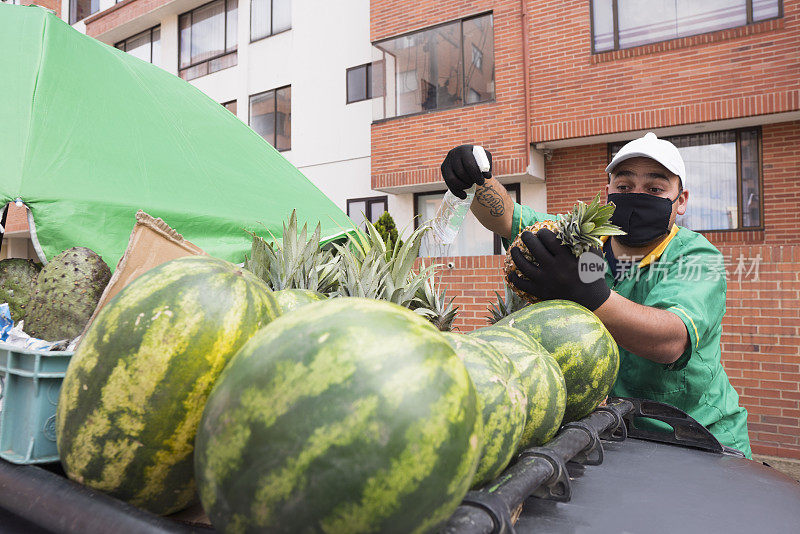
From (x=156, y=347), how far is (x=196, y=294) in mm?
140

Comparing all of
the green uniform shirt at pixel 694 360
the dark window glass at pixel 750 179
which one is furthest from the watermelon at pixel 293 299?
the dark window glass at pixel 750 179

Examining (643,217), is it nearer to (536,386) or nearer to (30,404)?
(536,386)

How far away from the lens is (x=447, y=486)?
2.60 ft

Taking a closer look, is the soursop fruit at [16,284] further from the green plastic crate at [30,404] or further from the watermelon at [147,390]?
the watermelon at [147,390]

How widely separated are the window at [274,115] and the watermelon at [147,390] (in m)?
16.5

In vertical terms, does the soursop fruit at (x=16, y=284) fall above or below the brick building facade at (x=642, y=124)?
below

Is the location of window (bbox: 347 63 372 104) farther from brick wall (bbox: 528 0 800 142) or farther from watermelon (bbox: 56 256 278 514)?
watermelon (bbox: 56 256 278 514)

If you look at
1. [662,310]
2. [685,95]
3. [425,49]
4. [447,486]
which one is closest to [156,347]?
[447,486]

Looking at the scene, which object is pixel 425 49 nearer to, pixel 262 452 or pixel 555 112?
pixel 555 112

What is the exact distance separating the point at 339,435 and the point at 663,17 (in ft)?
42.1

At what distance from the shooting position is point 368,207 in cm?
1495

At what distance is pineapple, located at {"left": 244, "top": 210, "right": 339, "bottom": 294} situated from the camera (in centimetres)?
278

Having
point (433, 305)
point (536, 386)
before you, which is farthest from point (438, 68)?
point (536, 386)

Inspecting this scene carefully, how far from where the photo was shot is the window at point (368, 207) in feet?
48.5
